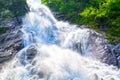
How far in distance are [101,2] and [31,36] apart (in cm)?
977

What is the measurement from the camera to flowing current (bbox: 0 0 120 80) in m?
→ 23.3

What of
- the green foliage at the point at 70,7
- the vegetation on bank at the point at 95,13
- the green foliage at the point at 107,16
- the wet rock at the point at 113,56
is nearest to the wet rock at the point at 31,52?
the wet rock at the point at 113,56

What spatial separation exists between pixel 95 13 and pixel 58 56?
27.5 feet

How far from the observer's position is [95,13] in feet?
105

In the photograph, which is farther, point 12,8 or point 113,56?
point 12,8

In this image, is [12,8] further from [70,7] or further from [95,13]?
[95,13]

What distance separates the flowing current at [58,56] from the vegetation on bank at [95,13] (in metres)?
1.87

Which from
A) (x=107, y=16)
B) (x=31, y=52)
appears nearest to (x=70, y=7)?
(x=107, y=16)

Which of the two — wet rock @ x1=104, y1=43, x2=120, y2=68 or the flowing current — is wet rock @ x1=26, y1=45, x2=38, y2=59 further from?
wet rock @ x1=104, y1=43, x2=120, y2=68

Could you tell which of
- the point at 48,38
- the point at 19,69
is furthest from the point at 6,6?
the point at 19,69

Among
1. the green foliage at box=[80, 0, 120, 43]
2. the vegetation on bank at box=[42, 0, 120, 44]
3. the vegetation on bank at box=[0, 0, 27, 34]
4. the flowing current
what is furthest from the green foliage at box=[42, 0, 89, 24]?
the vegetation on bank at box=[0, 0, 27, 34]

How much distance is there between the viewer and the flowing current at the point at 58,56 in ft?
76.3

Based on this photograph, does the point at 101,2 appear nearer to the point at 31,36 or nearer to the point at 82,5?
the point at 82,5

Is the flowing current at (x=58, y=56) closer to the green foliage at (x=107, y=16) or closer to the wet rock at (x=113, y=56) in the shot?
the wet rock at (x=113, y=56)
